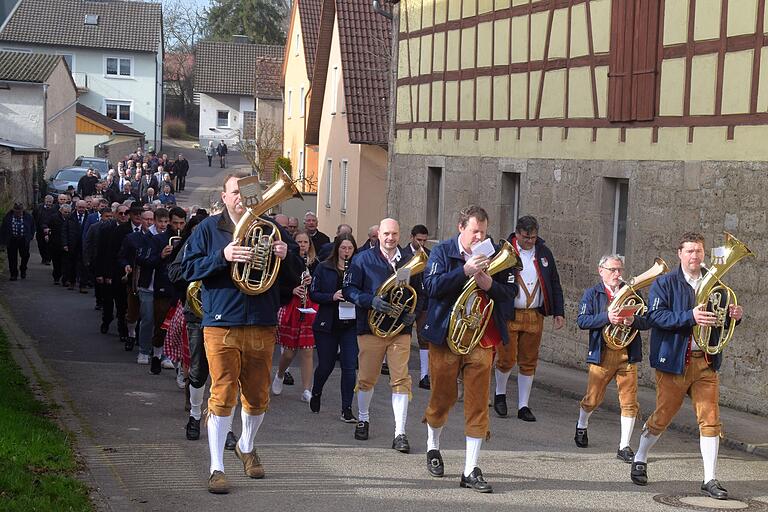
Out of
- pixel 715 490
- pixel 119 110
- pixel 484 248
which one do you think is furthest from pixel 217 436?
pixel 119 110

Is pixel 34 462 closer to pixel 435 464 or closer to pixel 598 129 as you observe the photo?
pixel 435 464

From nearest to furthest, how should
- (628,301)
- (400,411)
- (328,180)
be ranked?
(628,301), (400,411), (328,180)

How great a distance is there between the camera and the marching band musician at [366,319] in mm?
10391

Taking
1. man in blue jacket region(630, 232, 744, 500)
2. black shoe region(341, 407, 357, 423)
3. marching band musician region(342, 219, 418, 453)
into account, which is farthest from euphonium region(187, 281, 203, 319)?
man in blue jacket region(630, 232, 744, 500)

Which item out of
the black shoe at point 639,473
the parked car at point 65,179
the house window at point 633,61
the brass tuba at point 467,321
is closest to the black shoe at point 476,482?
the brass tuba at point 467,321

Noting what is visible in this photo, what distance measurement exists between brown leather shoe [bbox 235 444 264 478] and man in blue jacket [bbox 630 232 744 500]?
2.91 meters

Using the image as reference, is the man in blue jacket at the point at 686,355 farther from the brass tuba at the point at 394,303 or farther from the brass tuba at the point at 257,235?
the brass tuba at the point at 257,235

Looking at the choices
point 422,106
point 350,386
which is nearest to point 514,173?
point 422,106

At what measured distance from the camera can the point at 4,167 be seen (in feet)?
123

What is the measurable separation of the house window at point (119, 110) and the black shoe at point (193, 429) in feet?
231

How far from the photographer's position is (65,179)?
45.3m

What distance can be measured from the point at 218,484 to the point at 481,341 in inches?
82.2

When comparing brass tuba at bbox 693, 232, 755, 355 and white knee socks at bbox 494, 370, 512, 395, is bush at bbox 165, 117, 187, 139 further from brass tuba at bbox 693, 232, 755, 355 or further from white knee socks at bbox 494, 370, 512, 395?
brass tuba at bbox 693, 232, 755, 355

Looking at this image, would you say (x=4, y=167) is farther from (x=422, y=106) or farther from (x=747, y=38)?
(x=747, y=38)
